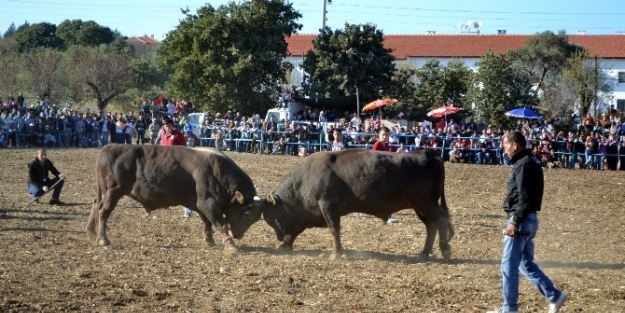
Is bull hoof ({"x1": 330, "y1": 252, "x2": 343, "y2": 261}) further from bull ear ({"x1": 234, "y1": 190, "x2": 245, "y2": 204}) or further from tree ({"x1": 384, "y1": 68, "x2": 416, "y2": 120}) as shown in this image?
tree ({"x1": 384, "y1": 68, "x2": 416, "y2": 120})

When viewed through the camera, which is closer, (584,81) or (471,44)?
(584,81)

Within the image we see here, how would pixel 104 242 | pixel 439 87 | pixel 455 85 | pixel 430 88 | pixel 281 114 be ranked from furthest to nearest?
pixel 455 85 < pixel 439 87 < pixel 430 88 < pixel 281 114 < pixel 104 242

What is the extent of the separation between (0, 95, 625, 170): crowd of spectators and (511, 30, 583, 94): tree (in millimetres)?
15549

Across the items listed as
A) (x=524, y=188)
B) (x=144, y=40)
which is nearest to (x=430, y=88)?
(x=524, y=188)

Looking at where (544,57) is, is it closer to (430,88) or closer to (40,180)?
(430,88)

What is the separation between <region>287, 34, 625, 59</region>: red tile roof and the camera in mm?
64375

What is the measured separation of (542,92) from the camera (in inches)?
1932

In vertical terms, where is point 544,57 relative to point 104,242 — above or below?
above

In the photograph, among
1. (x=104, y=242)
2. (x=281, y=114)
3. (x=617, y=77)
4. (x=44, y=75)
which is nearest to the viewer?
(x=104, y=242)

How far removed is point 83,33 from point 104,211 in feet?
Answer: 218

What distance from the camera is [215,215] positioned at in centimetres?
1228

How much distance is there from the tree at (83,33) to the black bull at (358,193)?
6647cm

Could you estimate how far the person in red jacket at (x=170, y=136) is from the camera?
1525 centimetres

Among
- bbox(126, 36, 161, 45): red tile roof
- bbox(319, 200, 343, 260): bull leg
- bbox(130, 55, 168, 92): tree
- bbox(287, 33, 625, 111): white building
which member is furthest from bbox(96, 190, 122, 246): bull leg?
bbox(126, 36, 161, 45): red tile roof
